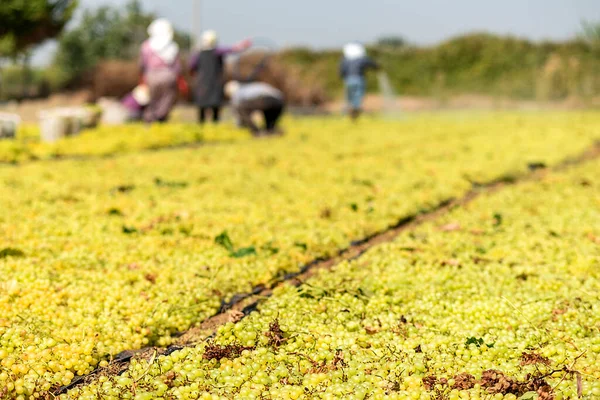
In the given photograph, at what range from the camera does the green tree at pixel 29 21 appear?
23.6 metres

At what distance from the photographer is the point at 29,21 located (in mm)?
24500

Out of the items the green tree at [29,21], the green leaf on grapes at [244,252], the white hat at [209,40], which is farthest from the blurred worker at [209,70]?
the green leaf on grapes at [244,252]

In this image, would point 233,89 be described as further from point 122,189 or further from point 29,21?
point 29,21

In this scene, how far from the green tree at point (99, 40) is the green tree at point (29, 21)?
10235 millimetres

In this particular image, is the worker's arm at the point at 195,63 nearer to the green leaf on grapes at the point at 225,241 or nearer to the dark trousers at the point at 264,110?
the dark trousers at the point at 264,110

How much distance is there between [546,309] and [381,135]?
13.2 m

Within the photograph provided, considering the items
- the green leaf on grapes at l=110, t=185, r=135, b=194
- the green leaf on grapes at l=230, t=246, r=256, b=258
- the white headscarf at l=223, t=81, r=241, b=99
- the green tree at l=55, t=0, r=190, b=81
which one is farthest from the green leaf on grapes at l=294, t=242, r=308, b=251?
the green tree at l=55, t=0, r=190, b=81

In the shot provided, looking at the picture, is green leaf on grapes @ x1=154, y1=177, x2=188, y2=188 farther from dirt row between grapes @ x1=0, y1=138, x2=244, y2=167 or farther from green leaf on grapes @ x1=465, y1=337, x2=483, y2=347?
green leaf on grapes @ x1=465, y1=337, x2=483, y2=347

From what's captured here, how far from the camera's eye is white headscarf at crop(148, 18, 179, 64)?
1605 cm

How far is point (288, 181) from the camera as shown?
9320mm

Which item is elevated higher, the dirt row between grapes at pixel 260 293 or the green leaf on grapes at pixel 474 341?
the green leaf on grapes at pixel 474 341

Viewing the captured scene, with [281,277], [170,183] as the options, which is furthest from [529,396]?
[170,183]

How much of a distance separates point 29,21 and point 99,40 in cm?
1336

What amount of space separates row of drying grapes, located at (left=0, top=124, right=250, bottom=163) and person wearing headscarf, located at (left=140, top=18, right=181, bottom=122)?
1.11 meters
